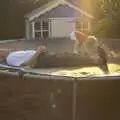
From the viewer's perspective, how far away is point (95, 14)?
35.6ft

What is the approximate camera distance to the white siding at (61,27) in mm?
10734

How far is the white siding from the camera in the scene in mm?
10734

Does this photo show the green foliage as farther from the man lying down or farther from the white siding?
the man lying down

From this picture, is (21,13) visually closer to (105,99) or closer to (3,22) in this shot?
(3,22)

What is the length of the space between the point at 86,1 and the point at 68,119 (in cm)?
882

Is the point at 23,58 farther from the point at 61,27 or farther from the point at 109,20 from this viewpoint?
the point at 61,27

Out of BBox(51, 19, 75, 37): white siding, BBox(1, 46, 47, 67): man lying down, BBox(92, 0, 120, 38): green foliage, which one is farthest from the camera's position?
BBox(51, 19, 75, 37): white siding

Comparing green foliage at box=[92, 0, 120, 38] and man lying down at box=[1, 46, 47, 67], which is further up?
man lying down at box=[1, 46, 47, 67]

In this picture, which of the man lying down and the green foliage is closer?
the man lying down

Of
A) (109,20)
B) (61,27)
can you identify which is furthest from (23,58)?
(61,27)

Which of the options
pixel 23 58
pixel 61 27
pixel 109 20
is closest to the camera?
pixel 23 58

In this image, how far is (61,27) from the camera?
35.6 feet

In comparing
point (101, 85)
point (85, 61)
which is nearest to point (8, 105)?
point (101, 85)

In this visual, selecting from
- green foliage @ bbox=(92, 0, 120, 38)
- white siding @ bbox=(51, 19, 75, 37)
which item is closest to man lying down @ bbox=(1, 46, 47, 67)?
green foliage @ bbox=(92, 0, 120, 38)
